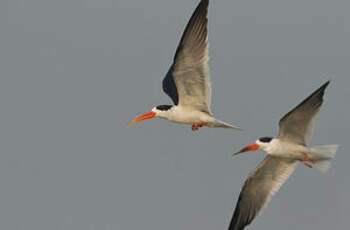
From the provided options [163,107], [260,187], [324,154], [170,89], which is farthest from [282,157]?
[170,89]

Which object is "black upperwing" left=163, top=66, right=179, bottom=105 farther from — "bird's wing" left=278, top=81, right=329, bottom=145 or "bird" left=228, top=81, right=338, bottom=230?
"bird's wing" left=278, top=81, right=329, bottom=145

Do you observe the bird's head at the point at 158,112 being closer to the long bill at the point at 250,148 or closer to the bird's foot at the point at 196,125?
the bird's foot at the point at 196,125

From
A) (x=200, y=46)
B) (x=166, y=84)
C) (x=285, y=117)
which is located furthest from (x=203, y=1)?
(x=166, y=84)

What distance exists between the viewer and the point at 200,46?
13.7 metres

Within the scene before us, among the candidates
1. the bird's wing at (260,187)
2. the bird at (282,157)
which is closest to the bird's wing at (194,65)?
the bird at (282,157)

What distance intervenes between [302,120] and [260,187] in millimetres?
2318

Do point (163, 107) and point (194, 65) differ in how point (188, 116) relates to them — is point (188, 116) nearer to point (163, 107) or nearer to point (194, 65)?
point (163, 107)

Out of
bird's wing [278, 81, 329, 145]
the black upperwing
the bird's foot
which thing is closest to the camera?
bird's wing [278, 81, 329, 145]

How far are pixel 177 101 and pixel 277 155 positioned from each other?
9.09ft

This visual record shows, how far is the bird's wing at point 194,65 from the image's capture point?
13.5m

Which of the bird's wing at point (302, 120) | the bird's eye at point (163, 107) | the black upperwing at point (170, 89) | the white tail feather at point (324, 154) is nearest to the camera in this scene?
the bird's wing at point (302, 120)

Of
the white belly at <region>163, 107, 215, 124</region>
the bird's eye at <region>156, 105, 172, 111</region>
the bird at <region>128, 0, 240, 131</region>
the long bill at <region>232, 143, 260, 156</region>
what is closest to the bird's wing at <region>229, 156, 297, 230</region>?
the long bill at <region>232, 143, 260, 156</region>

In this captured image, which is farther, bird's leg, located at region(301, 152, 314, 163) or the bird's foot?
the bird's foot

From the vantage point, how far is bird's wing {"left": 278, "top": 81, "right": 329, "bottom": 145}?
12.4 metres
